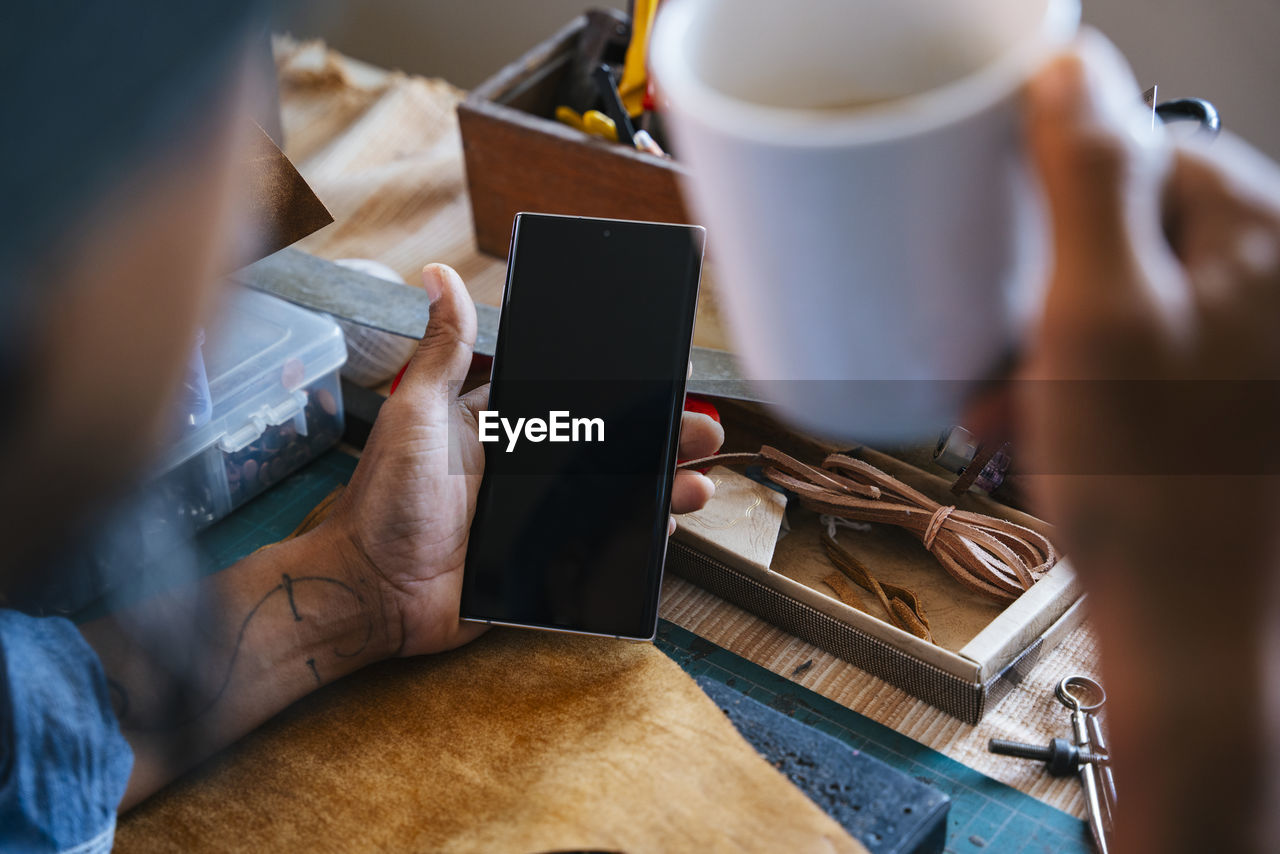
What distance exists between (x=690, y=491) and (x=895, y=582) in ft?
0.44

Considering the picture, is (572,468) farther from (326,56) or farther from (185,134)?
(326,56)

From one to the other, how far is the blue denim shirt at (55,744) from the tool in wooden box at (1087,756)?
392 mm

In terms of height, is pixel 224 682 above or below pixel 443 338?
below

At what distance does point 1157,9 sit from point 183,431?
0.88m

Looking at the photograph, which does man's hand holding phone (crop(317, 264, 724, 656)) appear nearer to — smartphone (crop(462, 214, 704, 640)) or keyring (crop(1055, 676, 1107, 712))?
smartphone (crop(462, 214, 704, 640))

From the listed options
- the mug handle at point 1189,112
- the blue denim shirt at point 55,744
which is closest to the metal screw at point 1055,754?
the mug handle at point 1189,112

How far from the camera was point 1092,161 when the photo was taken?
0.18 m

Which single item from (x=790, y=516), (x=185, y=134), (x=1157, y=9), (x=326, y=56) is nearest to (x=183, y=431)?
(x=790, y=516)

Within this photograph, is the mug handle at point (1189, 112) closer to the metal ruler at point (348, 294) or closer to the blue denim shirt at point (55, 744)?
the metal ruler at point (348, 294)

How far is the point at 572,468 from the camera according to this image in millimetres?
536

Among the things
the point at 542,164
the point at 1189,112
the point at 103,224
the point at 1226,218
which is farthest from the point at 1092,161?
the point at 542,164

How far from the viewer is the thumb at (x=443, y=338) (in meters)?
0.58

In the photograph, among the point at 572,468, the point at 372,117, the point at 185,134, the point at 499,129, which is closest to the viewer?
the point at 185,134

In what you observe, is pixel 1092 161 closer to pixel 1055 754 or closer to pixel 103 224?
pixel 103 224
